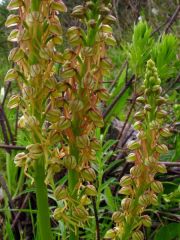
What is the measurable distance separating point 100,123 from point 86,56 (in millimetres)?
147

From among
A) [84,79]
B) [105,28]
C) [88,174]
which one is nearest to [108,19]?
[105,28]

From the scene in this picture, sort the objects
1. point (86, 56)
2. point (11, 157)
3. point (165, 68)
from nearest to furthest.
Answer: point (86, 56)
point (165, 68)
point (11, 157)

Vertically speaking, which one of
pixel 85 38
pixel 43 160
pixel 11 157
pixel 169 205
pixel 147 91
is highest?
pixel 85 38

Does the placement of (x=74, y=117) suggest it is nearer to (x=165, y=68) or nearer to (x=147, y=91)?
(x=147, y=91)

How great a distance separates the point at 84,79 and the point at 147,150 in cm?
25

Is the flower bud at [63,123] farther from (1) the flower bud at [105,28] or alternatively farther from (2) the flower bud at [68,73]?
(1) the flower bud at [105,28]

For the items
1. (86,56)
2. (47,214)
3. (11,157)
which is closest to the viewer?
(86,56)

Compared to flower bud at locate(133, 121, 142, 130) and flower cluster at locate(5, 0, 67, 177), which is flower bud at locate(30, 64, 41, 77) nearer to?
flower cluster at locate(5, 0, 67, 177)

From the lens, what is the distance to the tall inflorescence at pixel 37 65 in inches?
36.9

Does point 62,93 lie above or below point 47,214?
above

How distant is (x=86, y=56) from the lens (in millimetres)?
946

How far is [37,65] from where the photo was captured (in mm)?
936

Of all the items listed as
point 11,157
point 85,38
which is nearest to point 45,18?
point 85,38

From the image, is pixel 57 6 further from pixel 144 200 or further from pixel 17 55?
pixel 144 200
